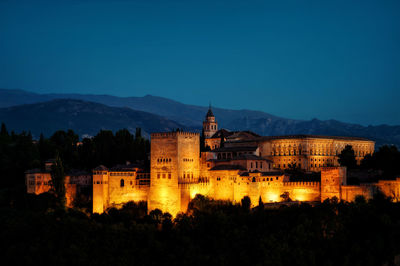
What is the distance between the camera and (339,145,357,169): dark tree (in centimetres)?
6338

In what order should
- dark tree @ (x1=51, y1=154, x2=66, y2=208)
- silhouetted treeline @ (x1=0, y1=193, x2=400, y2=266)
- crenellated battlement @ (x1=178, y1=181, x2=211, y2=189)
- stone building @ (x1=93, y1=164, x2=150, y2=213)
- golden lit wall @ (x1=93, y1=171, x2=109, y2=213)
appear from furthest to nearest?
crenellated battlement @ (x1=178, y1=181, x2=211, y2=189)
dark tree @ (x1=51, y1=154, x2=66, y2=208)
stone building @ (x1=93, y1=164, x2=150, y2=213)
golden lit wall @ (x1=93, y1=171, x2=109, y2=213)
silhouetted treeline @ (x1=0, y1=193, x2=400, y2=266)

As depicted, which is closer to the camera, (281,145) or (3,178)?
(3,178)

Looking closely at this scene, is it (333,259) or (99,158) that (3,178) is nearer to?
(99,158)

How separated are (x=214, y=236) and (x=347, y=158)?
93.0ft

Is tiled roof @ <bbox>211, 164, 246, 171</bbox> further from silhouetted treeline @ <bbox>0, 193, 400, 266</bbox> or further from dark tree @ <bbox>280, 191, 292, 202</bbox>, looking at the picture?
dark tree @ <bbox>280, 191, 292, 202</bbox>

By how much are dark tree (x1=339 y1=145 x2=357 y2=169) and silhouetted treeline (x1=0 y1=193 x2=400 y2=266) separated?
18.6 metres

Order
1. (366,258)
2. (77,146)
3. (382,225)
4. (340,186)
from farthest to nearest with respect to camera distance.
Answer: (77,146), (340,186), (382,225), (366,258)

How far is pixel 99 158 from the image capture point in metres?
64.9

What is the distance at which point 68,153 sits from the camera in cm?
6731

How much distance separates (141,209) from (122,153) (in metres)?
19.0

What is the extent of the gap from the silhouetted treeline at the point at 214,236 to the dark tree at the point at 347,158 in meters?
18.6

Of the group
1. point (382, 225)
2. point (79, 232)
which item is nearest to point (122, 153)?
point (79, 232)

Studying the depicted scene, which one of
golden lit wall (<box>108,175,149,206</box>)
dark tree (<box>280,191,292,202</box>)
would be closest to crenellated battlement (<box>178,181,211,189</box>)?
golden lit wall (<box>108,175,149,206</box>)

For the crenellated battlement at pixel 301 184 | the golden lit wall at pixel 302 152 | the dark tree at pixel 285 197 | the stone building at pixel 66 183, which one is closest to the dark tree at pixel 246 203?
the dark tree at pixel 285 197
